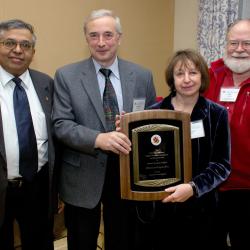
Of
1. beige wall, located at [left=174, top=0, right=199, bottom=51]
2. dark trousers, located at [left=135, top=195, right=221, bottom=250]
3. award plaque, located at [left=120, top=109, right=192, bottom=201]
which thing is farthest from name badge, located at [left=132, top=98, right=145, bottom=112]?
beige wall, located at [left=174, top=0, right=199, bottom=51]

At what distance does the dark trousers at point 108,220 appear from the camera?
6.15 feet

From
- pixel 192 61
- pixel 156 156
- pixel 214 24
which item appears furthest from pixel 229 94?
pixel 214 24

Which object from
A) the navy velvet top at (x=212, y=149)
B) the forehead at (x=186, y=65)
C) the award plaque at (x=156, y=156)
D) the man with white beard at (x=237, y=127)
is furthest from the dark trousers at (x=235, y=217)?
the forehead at (x=186, y=65)

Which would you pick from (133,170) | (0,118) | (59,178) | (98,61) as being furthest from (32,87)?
(133,170)

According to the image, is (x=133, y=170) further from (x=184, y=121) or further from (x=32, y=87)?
(x=32, y=87)

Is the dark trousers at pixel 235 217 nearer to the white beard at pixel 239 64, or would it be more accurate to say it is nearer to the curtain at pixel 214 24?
the white beard at pixel 239 64

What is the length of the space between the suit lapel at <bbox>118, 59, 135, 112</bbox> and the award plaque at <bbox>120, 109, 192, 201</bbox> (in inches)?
11.7

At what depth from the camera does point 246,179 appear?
191 cm

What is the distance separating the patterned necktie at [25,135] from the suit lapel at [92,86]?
1.20 ft

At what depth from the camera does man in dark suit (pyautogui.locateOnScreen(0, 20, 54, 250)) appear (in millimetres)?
1817

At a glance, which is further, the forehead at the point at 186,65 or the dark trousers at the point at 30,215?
the dark trousers at the point at 30,215

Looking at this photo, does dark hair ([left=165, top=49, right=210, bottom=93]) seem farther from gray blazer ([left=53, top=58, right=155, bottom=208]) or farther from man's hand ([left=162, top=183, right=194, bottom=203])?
man's hand ([left=162, top=183, right=194, bottom=203])

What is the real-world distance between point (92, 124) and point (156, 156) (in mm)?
404

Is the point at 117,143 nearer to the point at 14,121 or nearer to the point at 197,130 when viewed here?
the point at 197,130
